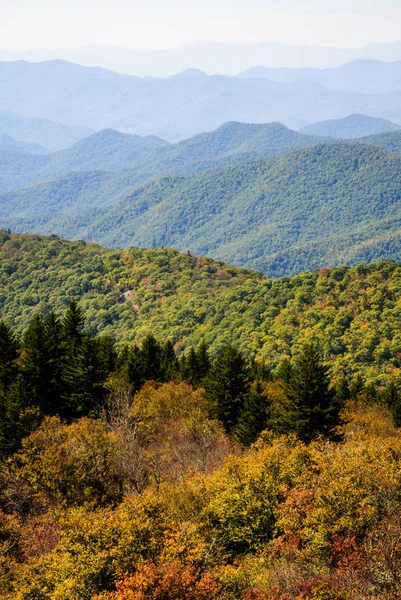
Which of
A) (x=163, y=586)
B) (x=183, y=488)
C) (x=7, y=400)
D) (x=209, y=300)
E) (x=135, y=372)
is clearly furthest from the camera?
(x=209, y=300)

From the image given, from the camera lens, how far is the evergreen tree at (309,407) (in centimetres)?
4172

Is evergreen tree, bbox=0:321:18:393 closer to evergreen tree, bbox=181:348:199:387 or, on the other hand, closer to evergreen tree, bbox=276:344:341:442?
evergreen tree, bbox=181:348:199:387

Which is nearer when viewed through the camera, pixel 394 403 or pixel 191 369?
pixel 191 369

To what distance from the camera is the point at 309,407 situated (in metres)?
42.1

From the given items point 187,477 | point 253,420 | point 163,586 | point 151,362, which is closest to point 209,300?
point 151,362

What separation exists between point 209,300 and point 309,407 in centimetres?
8638

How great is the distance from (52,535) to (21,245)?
139370mm

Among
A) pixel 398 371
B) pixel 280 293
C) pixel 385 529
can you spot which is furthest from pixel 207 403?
pixel 280 293

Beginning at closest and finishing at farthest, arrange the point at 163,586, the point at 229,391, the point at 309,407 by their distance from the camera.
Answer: the point at 163,586 → the point at 309,407 → the point at 229,391

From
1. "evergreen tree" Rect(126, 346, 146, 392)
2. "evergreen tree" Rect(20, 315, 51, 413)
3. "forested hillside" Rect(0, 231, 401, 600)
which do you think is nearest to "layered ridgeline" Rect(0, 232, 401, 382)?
"forested hillside" Rect(0, 231, 401, 600)

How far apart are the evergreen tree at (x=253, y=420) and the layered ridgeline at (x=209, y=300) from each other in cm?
4948

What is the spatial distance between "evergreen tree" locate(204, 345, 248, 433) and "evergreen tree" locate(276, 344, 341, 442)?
6311mm

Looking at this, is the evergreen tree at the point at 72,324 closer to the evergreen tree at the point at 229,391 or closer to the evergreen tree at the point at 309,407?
the evergreen tree at the point at 229,391

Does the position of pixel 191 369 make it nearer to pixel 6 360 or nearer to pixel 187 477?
pixel 6 360
